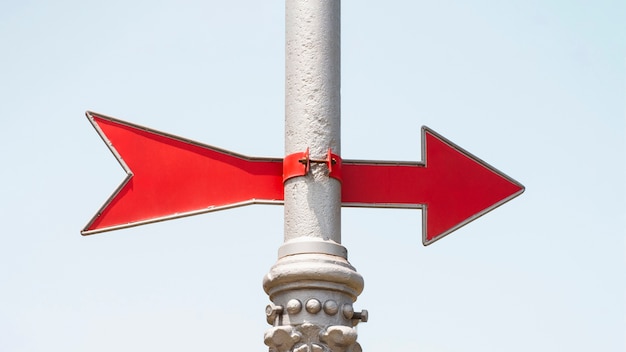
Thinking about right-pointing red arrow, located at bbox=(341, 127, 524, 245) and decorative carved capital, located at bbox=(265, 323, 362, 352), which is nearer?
decorative carved capital, located at bbox=(265, 323, 362, 352)

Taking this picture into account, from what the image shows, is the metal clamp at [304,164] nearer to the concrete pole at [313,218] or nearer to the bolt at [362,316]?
the concrete pole at [313,218]

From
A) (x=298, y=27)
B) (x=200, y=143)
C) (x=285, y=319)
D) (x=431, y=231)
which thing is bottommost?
(x=285, y=319)

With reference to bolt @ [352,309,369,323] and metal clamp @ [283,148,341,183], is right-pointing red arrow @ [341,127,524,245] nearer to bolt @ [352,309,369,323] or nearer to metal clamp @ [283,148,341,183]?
metal clamp @ [283,148,341,183]

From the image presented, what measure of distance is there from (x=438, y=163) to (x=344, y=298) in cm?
105

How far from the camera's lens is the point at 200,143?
6004 millimetres

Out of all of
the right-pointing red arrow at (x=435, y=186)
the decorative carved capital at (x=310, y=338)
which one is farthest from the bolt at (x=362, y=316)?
the right-pointing red arrow at (x=435, y=186)

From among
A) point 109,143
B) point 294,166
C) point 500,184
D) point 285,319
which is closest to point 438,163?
point 500,184

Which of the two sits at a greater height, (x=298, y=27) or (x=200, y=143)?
(x=298, y=27)

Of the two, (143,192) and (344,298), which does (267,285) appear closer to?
(344,298)

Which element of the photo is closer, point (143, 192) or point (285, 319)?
point (285, 319)

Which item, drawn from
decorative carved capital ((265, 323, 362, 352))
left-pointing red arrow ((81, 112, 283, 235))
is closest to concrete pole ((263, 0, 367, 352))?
decorative carved capital ((265, 323, 362, 352))

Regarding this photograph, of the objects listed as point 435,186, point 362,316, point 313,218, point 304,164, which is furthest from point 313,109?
point 362,316

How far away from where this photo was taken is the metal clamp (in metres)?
5.69

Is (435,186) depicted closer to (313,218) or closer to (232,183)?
(313,218)
